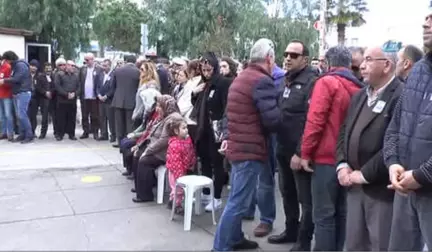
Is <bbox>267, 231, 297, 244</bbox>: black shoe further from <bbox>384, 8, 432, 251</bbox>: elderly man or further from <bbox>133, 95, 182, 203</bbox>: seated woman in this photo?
<bbox>133, 95, 182, 203</bbox>: seated woman

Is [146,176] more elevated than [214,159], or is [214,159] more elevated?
[214,159]

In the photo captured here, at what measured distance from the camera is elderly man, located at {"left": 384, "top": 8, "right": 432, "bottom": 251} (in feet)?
8.34

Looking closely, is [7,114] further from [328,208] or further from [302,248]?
[328,208]

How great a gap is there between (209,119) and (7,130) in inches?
252

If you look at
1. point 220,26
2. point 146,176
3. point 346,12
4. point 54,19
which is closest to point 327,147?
point 146,176

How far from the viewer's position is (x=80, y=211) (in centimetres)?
498

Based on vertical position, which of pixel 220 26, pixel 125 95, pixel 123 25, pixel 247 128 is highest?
pixel 123 25

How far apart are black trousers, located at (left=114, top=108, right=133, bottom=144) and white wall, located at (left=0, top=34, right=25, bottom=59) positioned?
18.6 ft

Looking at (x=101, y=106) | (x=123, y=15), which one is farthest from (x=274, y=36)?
(x=101, y=106)

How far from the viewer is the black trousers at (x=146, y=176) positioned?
17.4 ft

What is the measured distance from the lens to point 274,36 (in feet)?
68.2

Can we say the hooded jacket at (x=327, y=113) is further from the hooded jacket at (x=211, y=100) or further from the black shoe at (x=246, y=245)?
the hooded jacket at (x=211, y=100)

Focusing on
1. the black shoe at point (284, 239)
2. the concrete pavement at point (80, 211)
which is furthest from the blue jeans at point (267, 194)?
the black shoe at point (284, 239)

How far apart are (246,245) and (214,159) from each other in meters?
1.29
